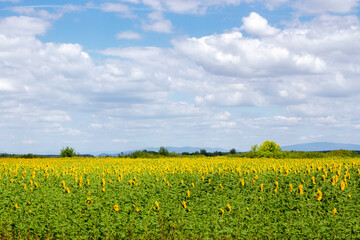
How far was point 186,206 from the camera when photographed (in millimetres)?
9406

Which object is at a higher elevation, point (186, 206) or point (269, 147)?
point (269, 147)

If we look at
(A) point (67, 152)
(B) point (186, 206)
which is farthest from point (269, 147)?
(B) point (186, 206)

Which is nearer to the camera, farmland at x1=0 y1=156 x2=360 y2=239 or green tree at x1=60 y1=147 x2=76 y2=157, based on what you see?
farmland at x1=0 y1=156 x2=360 y2=239

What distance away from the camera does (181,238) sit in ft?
26.1

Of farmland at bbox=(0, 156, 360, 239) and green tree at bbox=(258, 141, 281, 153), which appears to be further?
green tree at bbox=(258, 141, 281, 153)

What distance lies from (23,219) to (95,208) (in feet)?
6.30

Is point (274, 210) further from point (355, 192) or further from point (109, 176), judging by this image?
point (109, 176)

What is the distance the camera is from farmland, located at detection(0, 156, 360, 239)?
8344 millimetres

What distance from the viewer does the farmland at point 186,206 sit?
8.34 meters

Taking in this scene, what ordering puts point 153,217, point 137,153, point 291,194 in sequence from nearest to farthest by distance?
point 153,217, point 291,194, point 137,153

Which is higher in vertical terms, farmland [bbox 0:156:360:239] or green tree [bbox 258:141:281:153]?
green tree [bbox 258:141:281:153]

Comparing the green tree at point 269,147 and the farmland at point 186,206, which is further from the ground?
the green tree at point 269,147

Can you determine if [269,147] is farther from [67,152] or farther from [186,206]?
[186,206]

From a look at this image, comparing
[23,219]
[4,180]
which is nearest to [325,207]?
[23,219]
